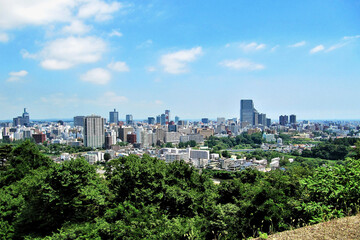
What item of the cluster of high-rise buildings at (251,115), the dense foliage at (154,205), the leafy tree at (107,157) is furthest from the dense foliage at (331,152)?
the cluster of high-rise buildings at (251,115)

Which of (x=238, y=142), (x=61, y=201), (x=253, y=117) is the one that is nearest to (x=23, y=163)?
(x=61, y=201)

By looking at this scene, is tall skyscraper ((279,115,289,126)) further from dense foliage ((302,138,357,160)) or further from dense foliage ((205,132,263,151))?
dense foliage ((302,138,357,160))

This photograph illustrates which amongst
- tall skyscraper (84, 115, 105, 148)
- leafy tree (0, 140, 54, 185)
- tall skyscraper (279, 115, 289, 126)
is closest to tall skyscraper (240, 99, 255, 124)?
tall skyscraper (279, 115, 289, 126)

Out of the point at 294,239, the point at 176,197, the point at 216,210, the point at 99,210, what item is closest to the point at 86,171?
the point at 99,210

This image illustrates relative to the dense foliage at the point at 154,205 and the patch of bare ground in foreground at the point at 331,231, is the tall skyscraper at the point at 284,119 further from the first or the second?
the patch of bare ground in foreground at the point at 331,231

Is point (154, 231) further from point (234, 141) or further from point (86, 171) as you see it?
point (234, 141)

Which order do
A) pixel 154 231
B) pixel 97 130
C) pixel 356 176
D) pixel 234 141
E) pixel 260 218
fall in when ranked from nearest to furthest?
pixel 356 176, pixel 154 231, pixel 260 218, pixel 97 130, pixel 234 141
